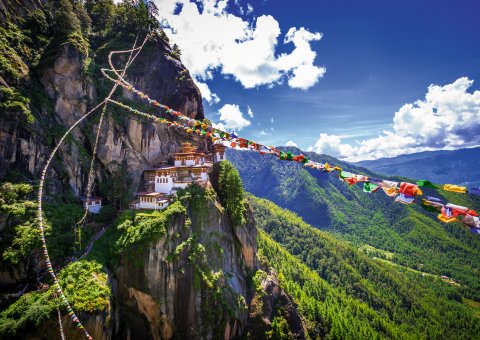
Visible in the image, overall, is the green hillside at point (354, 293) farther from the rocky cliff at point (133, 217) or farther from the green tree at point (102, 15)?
the green tree at point (102, 15)

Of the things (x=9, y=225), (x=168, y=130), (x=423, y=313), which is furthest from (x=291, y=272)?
(x=9, y=225)

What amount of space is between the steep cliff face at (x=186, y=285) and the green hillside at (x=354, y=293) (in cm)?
1721

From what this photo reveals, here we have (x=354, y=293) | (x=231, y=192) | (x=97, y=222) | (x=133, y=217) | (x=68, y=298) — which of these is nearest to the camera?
(x=68, y=298)

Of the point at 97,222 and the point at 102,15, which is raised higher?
the point at 102,15

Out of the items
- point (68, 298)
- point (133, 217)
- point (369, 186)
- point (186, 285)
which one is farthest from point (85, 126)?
point (369, 186)

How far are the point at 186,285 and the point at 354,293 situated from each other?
101 m

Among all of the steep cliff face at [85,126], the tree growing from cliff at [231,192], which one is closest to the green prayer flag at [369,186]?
the tree growing from cliff at [231,192]

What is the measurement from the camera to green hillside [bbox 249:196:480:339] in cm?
6831

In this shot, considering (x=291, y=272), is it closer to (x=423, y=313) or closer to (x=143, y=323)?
(x=423, y=313)

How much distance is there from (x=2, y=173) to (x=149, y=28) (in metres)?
41.5

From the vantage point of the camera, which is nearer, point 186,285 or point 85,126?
point 186,285

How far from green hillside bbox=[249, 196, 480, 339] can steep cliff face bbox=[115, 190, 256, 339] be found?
1721 centimetres

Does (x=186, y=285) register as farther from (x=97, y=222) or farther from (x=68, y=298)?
(x=97, y=222)

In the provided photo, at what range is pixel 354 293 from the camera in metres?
105
